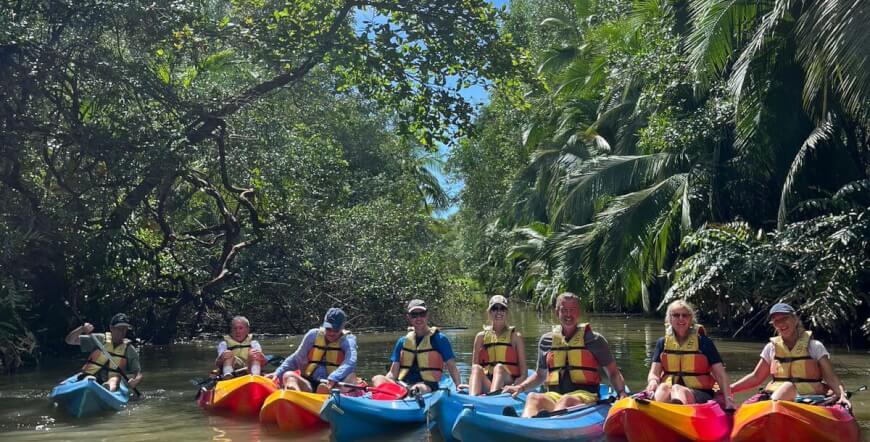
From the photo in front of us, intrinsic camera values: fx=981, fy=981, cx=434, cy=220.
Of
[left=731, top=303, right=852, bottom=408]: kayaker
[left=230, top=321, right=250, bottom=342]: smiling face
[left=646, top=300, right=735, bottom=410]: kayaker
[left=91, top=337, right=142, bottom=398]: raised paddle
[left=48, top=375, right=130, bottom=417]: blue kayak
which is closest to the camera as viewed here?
[left=731, top=303, right=852, bottom=408]: kayaker

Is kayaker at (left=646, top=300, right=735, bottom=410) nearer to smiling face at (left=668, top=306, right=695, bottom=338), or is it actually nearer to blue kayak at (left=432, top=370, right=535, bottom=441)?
smiling face at (left=668, top=306, right=695, bottom=338)

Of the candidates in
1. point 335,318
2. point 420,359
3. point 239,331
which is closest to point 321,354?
point 335,318

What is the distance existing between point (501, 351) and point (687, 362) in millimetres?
2074

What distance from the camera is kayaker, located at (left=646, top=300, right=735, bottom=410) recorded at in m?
8.46

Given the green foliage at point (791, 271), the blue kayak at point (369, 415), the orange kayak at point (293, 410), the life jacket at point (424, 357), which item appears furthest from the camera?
the green foliage at point (791, 271)

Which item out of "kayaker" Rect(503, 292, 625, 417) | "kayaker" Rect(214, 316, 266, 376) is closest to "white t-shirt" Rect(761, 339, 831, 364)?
"kayaker" Rect(503, 292, 625, 417)

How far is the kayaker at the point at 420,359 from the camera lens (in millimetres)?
10352

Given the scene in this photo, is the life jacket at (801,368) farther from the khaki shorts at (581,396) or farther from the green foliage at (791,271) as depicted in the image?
the green foliage at (791,271)

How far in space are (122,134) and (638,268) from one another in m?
10.5

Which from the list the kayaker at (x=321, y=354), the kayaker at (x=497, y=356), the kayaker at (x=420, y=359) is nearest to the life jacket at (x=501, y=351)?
the kayaker at (x=497, y=356)

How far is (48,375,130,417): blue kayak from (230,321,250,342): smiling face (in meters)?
1.57

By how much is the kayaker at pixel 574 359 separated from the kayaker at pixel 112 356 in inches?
230

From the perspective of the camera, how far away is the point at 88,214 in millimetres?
16797

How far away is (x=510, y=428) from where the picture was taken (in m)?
7.96
